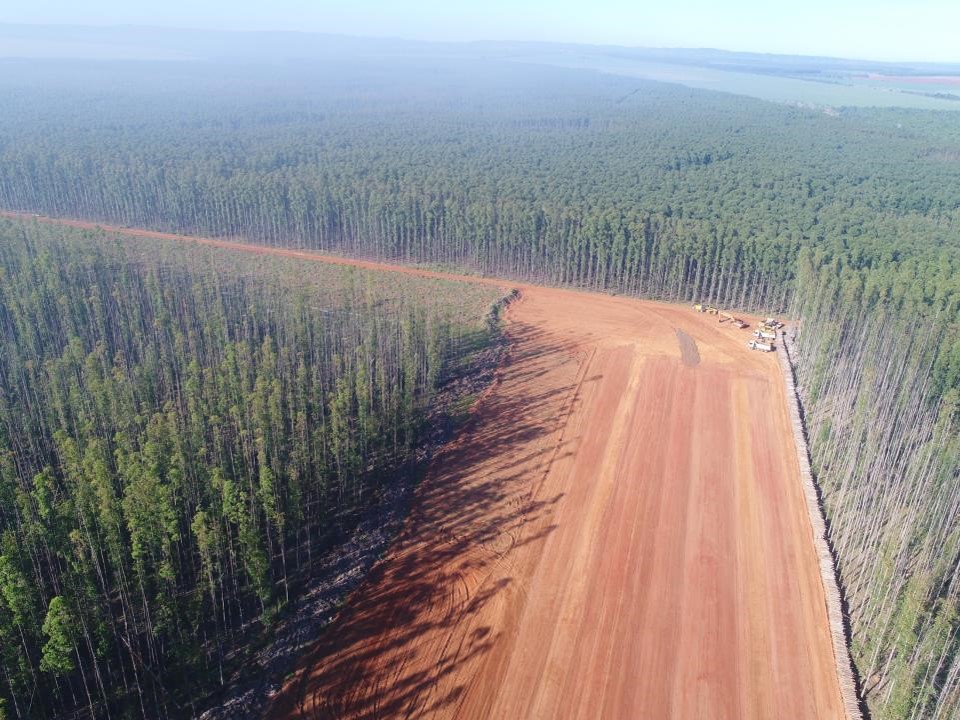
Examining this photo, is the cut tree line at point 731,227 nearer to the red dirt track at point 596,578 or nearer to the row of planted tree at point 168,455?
the red dirt track at point 596,578

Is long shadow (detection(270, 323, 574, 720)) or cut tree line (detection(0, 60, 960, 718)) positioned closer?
long shadow (detection(270, 323, 574, 720))

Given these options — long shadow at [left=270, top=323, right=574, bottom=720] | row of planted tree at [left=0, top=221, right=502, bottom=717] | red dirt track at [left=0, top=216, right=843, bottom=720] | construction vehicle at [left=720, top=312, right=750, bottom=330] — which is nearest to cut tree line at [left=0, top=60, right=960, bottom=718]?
red dirt track at [left=0, top=216, right=843, bottom=720]

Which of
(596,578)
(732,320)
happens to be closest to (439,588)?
(596,578)

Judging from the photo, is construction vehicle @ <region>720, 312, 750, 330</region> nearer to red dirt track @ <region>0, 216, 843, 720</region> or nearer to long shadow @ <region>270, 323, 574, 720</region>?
red dirt track @ <region>0, 216, 843, 720</region>

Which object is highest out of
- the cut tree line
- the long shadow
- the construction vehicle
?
the cut tree line

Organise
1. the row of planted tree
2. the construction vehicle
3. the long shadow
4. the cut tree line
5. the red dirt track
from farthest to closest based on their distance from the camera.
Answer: the construction vehicle
the cut tree line
the red dirt track
the long shadow
the row of planted tree

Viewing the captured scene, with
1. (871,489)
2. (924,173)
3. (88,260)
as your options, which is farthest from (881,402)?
(924,173)

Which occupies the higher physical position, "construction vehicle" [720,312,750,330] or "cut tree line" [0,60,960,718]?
"cut tree line" [0,60,960,718]
